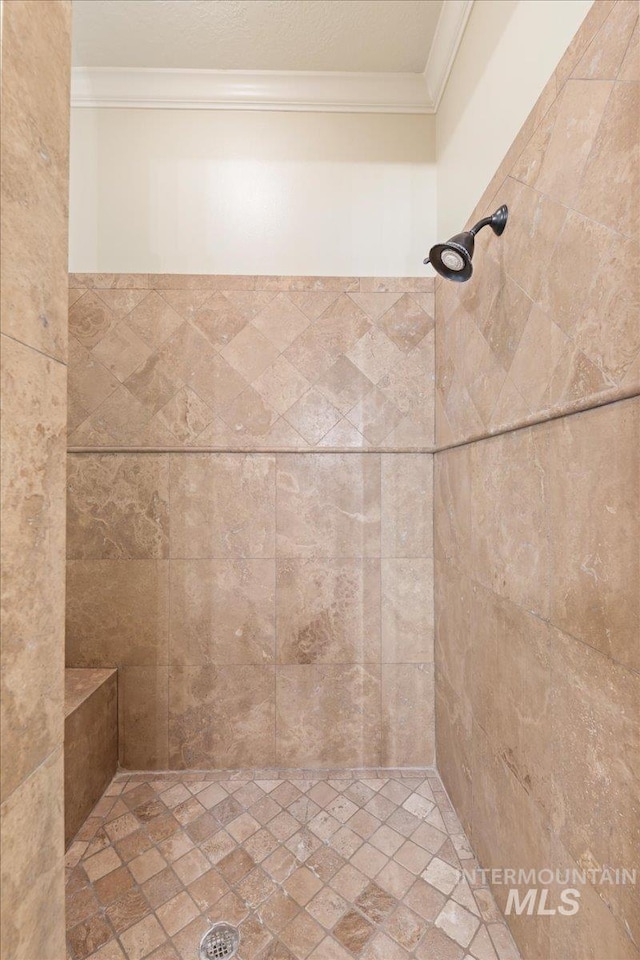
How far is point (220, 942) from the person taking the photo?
1.13 metres

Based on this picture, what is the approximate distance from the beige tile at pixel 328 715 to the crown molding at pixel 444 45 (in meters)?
2.56

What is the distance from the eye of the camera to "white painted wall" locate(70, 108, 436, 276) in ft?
6.17

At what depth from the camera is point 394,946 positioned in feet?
3.67

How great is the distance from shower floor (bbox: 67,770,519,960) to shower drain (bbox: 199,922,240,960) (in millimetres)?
20

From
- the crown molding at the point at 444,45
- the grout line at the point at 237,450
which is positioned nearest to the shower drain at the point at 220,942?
the grout line at the point at 237,450

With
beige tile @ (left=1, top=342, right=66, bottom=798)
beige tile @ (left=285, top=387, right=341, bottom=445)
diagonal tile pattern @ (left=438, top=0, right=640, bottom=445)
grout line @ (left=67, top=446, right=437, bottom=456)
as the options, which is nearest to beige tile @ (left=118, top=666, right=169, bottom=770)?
grout line @ (left=67, top=446, right=437, bottom=456)

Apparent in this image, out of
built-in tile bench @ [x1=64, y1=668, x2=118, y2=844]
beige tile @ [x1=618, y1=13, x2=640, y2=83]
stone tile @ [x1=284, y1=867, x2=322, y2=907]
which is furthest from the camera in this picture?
built-in tile bench @ [x1=64, y1=668, x2=118, y2=844]

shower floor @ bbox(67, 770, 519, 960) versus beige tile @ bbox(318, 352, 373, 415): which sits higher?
beige tile @ bbox(318, 352, 373, 415)

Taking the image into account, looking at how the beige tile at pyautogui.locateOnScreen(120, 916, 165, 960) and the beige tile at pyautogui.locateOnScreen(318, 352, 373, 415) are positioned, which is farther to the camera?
the beige tile at pyautogui.locateOnScreen(318, 352, 373, 415)

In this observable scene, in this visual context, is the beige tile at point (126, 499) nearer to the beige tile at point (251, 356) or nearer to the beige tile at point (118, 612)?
the beige tile at point (118, 612)

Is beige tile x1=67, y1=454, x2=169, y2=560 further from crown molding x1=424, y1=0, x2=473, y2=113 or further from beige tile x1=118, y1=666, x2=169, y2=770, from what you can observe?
crown molding x1=424, y1=0, x2=473, y2=113

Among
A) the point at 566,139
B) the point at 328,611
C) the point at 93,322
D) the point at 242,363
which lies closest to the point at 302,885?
the point at 328,611

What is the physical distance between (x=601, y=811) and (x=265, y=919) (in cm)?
103

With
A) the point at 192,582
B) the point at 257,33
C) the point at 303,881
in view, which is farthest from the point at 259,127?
the point at 303,881
